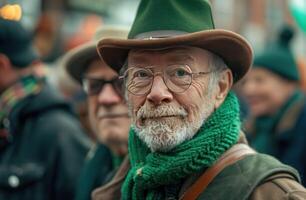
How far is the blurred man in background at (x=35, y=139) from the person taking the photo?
5219 mm

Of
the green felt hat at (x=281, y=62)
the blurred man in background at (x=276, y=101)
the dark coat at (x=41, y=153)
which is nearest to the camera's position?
the dark coat at (x=41, y=153)

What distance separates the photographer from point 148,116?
3.48 meters

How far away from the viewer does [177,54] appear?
3488 mm

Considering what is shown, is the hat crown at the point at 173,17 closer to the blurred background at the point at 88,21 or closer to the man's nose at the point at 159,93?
the man's nose at the point at 159,93

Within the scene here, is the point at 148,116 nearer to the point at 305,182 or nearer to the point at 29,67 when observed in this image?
the point at 29,67

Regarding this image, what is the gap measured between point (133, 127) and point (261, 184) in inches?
27.2

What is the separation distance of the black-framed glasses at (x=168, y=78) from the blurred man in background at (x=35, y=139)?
184 centimetres

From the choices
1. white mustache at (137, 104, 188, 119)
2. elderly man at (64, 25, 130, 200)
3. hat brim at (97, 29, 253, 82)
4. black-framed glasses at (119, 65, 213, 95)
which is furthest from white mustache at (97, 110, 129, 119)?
white mustache at (137, 104, 188, 119)

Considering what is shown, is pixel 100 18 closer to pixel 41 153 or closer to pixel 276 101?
pixel 276 101

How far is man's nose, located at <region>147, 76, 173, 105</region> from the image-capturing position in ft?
11.2

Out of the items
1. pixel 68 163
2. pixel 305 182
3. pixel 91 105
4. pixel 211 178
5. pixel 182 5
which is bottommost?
pixel 305 182

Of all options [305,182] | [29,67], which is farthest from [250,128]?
[29,67]

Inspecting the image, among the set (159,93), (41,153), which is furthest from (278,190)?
(41,153)

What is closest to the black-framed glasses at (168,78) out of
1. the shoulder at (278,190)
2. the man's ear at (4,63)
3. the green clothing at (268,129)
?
the shoulder at (278,190)
